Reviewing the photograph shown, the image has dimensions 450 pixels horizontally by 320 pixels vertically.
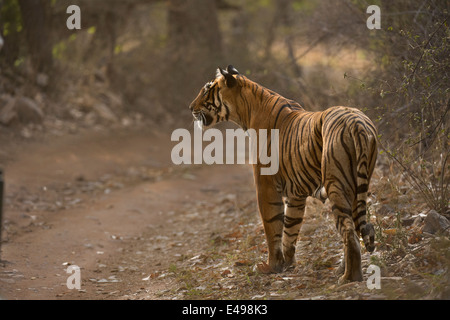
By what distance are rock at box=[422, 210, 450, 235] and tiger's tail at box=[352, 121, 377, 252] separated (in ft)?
3.83

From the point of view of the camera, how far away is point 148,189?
1127cm

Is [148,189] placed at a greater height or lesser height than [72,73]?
lesser

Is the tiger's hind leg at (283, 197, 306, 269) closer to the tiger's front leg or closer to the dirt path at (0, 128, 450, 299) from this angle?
the tiger's front leg

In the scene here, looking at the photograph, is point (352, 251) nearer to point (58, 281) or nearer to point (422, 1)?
point (58, 281)

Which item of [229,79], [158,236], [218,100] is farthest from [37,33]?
[229,79]

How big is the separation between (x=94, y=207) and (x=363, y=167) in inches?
232

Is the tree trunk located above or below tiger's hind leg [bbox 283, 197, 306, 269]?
above

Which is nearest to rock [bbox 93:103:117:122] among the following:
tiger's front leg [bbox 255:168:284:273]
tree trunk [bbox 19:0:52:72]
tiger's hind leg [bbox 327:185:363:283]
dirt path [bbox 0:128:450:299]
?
tree trunk [bbox 19:0:52:72]

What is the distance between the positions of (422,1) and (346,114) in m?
3.79

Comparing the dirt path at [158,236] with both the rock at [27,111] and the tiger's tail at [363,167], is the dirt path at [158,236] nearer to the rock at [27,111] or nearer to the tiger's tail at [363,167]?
the tiger's tail at [363,167]

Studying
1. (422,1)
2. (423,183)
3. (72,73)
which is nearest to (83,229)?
(423,183)

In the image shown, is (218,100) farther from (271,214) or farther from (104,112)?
(104,112)

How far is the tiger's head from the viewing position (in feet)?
21.1

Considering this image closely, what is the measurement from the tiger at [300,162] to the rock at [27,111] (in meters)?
8.24
